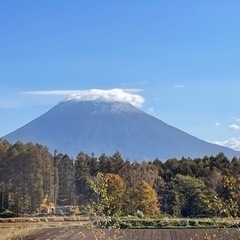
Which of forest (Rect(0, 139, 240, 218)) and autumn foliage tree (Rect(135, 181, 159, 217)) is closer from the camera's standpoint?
autumn foliage tree (Rect(135, 181, 159, 217))

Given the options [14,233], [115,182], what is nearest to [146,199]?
[115,182]

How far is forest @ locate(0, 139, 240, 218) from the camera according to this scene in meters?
47.9

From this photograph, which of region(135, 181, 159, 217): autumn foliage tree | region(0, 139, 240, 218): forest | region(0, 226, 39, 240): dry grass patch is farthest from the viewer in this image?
region(0, 139, 240, 218): forest

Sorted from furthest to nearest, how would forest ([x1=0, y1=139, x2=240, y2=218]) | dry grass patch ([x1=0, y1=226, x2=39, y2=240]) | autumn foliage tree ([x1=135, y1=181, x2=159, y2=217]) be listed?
forest ([x1=0, y1=139, x2=240, y2=218]) < autumn foliage tree ([x1=135, y1=181, x2=159, y2=217]) < dry grass patch ([x1=0, y1=226, x2=39, y2=240])

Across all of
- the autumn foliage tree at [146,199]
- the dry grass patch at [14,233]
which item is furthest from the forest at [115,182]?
the dry grass patch at [14,233]

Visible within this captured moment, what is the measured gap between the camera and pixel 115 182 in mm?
49094

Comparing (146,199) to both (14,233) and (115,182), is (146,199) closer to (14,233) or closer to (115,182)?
(115,182)

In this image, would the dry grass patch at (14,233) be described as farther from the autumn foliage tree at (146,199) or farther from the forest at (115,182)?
the autumn foliage tree at (146,199)

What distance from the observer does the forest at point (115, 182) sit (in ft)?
157

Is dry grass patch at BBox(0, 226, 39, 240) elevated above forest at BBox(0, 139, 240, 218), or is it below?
below

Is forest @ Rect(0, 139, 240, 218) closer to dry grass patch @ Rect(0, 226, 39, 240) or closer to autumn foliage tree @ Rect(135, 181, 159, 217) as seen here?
autumn foliage tree @ Rect(135, 181, 159, 217)

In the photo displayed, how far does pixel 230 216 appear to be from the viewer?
4551mm

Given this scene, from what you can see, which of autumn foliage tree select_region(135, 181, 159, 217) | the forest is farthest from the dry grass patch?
autumn foliage tree select_region(135, 181, 159, 217)

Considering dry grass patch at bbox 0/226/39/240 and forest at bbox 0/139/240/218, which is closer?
dry grass patch at bbox 0/226/39/240
